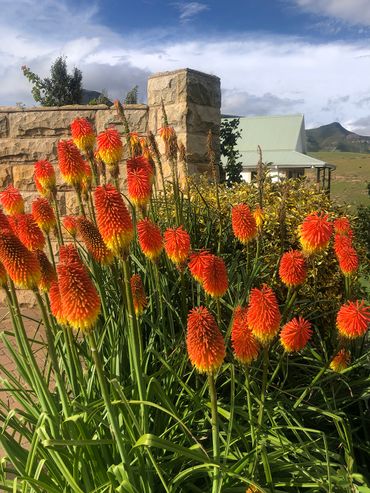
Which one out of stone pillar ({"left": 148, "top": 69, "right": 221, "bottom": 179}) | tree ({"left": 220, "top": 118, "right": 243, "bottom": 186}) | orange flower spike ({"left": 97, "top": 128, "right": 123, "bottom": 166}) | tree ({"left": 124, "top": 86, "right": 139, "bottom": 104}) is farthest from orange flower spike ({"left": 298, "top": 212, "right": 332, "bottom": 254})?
tree ({"left": 124, "top": 86, "right": 139, "bottom": 104})

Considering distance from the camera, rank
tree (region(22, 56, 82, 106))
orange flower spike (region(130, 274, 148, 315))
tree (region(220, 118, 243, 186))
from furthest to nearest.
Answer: tree (region(22, 56, 82, 106))
tree (region(220, 118, 243, 186))
orange flower spike (region(130, 274, 148, 315))

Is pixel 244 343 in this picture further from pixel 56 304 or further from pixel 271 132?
pixel 271 132

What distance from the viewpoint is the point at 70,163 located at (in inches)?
87.0

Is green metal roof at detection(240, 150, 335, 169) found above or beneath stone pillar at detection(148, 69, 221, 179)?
beneath

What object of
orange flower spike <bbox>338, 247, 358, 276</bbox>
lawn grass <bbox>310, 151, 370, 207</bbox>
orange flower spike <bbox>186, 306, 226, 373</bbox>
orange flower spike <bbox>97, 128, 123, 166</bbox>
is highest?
orange flower spike <bbox>97, 128, 123, 166</bbox>

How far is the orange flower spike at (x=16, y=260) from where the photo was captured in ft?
5.29

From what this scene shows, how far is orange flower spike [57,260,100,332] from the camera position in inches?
56.1

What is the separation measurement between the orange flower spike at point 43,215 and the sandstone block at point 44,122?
403 centimetres

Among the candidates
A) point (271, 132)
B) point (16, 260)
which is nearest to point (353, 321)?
point (16, 260)

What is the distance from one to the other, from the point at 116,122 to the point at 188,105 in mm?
1011

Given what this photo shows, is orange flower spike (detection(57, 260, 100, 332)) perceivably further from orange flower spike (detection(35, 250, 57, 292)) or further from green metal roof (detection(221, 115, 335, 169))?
green metal roof (detection(221, 115, 335, 169))

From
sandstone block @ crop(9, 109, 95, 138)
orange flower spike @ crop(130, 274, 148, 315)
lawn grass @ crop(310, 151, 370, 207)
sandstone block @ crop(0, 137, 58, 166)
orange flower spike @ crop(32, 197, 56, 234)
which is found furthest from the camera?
lawn grass @ crop(310, 151, 370, 207)

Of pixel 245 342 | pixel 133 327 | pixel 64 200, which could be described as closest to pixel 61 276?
pixel 133 327

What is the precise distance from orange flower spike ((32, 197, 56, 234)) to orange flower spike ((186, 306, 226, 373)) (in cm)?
117
